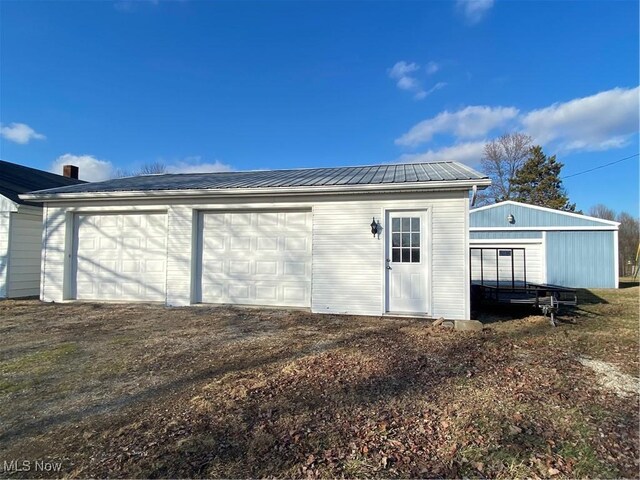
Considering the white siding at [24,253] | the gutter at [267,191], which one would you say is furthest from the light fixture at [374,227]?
the white siding at [24,253]

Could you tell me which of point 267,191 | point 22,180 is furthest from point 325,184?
point 22,180

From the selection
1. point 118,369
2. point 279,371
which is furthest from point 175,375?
point 279,371

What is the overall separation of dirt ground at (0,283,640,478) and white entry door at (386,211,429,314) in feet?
3.60

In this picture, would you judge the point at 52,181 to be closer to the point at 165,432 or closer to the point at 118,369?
the point at 118,369

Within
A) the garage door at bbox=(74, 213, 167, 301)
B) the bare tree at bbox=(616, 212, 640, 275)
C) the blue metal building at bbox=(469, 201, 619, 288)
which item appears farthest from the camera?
the bare tree at bbox=(616, 212, 640, 275)

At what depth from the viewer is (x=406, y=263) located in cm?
741

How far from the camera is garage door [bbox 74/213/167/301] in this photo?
8984 mm

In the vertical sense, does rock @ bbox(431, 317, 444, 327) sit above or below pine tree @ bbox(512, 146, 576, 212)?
below

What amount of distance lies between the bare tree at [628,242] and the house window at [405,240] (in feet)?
81.7

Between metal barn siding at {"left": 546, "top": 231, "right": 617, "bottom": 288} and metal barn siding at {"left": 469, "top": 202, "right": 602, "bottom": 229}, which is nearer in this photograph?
metal barn siding at {"left": 546, "top": 231, "right": 617, "bottom": 288}

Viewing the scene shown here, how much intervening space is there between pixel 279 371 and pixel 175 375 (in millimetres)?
1152

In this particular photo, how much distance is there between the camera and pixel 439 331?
6.23 meters

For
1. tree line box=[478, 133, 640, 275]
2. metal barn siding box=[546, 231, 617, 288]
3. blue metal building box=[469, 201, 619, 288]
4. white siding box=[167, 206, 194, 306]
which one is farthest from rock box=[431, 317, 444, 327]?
tree line box=[478, 133, 640, 275]

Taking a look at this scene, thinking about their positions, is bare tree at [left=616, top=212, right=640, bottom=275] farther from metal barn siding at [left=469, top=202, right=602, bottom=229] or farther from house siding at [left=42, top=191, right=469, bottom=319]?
house siding at [left=42, top=191, right=469, bottom=319]
